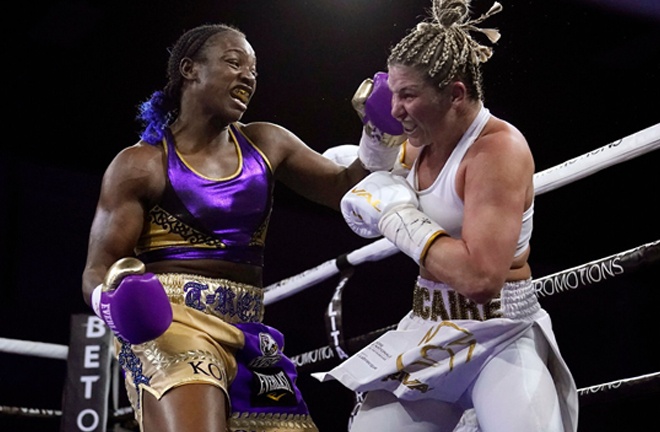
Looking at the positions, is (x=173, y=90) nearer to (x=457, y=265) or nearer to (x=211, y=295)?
(x=211, y=295)

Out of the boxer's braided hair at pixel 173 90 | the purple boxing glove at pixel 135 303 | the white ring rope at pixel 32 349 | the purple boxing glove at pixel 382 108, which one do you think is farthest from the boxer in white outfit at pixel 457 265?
the white ring rope at pixel 32 349

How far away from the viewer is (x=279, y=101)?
4.98 meters

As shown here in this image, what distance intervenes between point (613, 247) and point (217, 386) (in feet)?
19.1

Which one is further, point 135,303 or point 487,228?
point 135,303

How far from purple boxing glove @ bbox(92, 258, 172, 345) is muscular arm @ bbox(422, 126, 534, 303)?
1.75ft

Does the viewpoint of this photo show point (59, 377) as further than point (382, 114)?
Yes

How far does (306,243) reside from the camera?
588 centimetres

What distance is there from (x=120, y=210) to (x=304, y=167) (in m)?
0.49

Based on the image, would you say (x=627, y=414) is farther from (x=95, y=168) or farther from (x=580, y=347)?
(x=95, y=168)

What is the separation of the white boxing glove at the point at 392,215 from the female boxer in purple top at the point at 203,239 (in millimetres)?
277

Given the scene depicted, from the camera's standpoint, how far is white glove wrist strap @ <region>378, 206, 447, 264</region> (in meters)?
1.46

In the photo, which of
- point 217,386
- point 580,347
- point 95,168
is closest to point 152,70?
point 95,168

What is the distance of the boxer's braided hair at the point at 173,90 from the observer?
205cm

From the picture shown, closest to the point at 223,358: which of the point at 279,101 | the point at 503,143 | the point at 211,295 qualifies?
the point at 211,295
